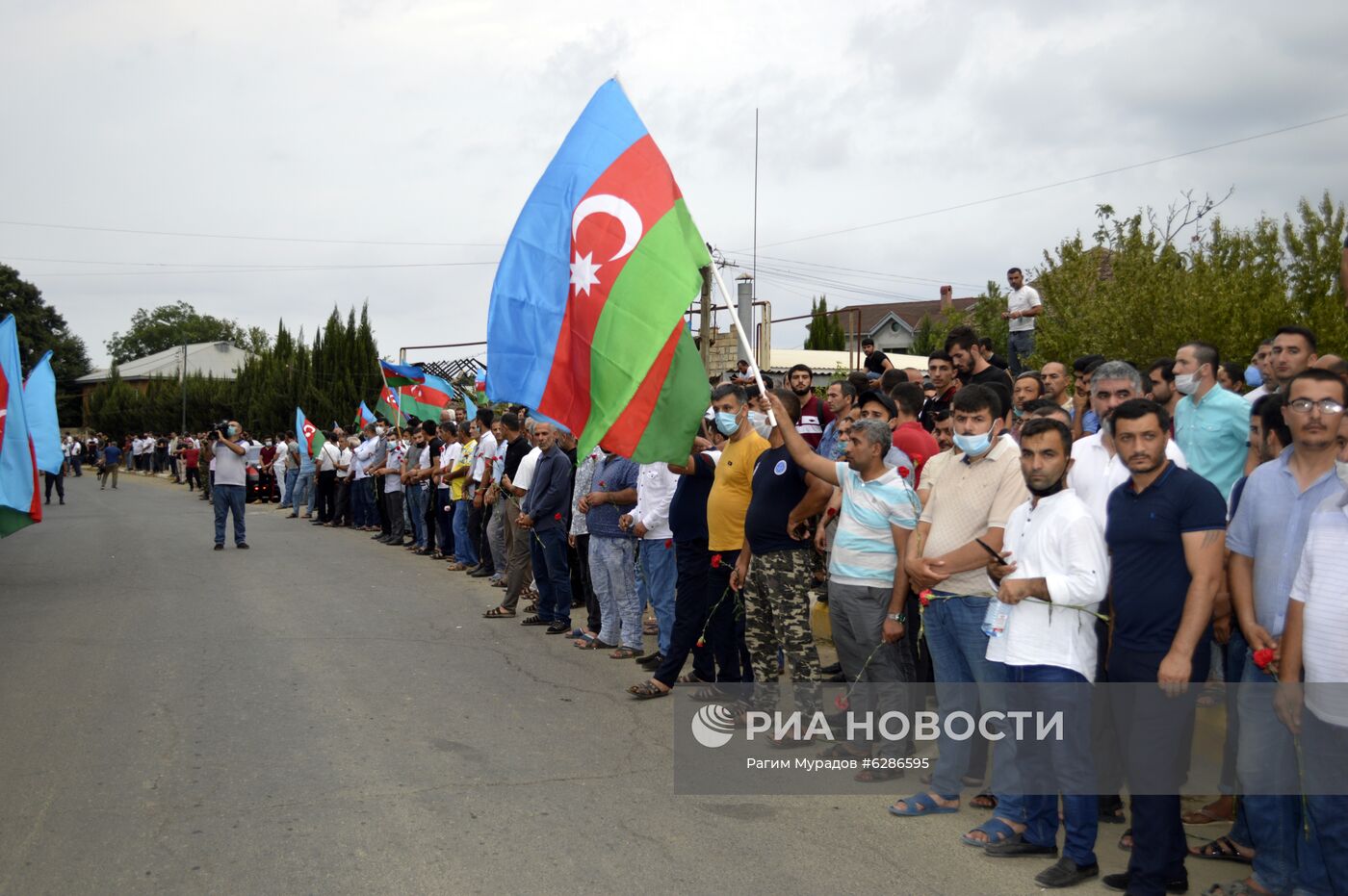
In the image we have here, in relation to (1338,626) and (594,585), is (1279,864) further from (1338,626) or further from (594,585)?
(594,585)

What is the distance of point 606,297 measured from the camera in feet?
23.7

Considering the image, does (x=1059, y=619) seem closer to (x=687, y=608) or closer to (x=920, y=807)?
(x=920, y=807)

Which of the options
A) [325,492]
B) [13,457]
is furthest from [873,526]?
[325,492]

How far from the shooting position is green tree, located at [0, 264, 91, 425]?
85.2 metres

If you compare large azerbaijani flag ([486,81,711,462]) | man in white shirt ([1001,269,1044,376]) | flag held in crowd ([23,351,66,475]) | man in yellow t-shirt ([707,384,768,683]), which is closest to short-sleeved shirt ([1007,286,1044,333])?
man in white shirt ([1001,269,1044,376])

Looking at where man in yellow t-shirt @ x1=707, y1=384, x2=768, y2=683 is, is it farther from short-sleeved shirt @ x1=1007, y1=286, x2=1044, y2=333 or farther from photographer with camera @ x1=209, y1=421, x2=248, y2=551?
photographer with camera @ x1=209, y1=421, x2=248, y2=551

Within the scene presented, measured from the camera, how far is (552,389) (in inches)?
293

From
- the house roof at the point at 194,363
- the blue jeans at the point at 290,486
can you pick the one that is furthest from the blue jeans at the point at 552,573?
the house roof at the point at 194,363

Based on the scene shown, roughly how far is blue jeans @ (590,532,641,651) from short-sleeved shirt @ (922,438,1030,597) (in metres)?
4.31

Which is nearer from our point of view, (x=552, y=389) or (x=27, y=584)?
(x=552, y=389)

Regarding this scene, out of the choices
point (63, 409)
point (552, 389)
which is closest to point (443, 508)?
point (552, 389)

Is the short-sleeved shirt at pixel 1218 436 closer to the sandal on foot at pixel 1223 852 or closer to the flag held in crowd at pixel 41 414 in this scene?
the sandal on foot at pixel 1223 852

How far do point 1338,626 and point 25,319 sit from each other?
3834 inches

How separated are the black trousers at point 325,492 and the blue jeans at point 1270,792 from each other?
2194cm
